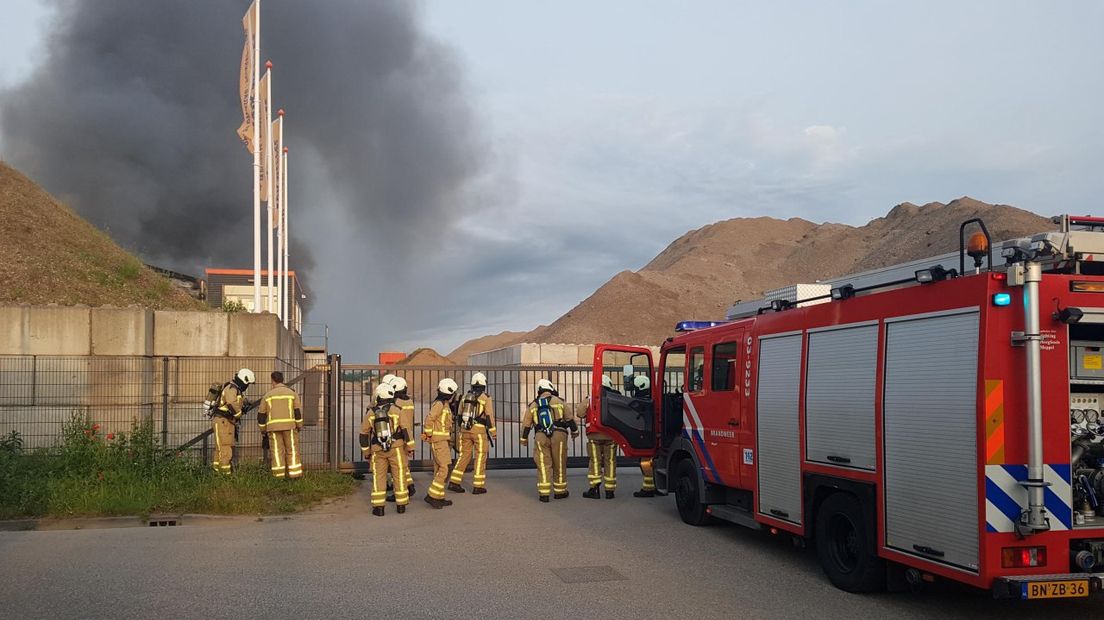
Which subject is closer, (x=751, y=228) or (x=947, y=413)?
(x=947, y=413)

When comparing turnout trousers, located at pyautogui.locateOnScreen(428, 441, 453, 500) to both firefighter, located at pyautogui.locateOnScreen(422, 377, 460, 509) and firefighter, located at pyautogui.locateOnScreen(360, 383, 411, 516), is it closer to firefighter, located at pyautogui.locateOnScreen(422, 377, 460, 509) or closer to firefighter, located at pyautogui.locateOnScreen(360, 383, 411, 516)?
firefighter, located at pyautogui.locateOnScreen(422, 377, 460, 509)

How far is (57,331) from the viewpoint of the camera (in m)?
13.1

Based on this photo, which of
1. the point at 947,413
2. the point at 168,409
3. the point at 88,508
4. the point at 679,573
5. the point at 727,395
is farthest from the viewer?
the point at 168,409

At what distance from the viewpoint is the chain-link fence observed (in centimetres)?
1280

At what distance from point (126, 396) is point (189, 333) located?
134cm

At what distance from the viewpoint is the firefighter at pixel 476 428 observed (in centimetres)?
1260

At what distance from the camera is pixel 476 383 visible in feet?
41.5

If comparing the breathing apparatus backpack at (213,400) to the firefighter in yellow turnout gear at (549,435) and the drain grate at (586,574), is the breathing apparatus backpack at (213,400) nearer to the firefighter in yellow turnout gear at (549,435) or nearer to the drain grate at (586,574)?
the firefighter in yellow turnout gear at (549,435)

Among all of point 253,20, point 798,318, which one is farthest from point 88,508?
point 253,20

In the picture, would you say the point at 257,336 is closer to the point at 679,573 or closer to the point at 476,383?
the point at 476,383

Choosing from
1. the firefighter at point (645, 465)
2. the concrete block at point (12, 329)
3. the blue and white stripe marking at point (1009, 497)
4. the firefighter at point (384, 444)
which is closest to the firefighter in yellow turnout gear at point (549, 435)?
the firefighter at point (645, 465)

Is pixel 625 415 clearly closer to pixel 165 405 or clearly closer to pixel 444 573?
pixel 444 573

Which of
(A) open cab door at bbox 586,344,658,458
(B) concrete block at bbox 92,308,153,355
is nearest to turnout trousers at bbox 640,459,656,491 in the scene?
(A) open cab door at bbox 586,344,658,458

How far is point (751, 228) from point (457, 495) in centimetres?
10561
